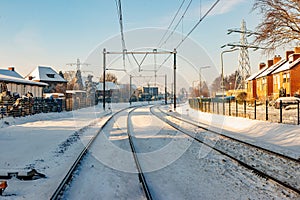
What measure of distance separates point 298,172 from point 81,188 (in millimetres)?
5521

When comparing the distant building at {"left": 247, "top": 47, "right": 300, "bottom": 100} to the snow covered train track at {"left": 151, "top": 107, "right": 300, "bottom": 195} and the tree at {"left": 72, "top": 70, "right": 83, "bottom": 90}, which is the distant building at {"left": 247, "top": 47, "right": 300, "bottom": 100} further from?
the tree at {"left": 72, "top": 70, "right": 83, "bottom": 90}

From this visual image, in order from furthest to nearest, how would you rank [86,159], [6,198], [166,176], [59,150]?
[59,150], [86,159], [166,176], [6,198]

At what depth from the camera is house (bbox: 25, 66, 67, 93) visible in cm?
6241

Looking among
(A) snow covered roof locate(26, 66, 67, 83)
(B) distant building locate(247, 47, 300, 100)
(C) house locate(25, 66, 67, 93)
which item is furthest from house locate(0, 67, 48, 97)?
(B) distant building locate(247, 47, 300, 100)

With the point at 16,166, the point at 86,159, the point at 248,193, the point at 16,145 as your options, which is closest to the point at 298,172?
the point at 248,193

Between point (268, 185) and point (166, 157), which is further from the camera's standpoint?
point (166, 157)

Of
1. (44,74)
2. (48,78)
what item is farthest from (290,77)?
(44,74)

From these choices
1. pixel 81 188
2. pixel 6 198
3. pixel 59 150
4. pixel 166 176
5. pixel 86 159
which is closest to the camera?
pixel 6 198

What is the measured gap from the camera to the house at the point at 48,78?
62.4 meters

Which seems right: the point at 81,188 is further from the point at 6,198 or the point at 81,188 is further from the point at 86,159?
the point at 86,159

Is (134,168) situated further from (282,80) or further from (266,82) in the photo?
(266,82)

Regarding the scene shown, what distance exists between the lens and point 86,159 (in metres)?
9.20

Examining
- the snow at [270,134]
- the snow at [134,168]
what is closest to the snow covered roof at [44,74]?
the snow at [270,134]

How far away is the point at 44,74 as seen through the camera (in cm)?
6412
